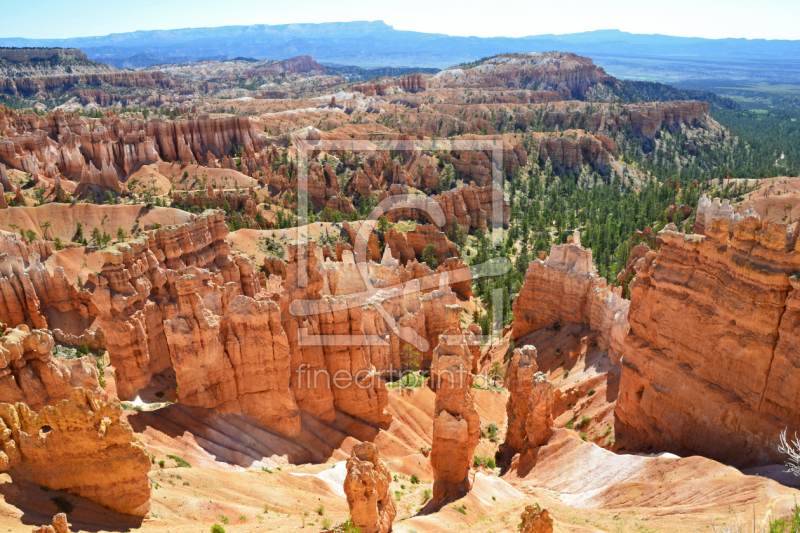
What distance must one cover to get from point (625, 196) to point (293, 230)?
63.0 meters

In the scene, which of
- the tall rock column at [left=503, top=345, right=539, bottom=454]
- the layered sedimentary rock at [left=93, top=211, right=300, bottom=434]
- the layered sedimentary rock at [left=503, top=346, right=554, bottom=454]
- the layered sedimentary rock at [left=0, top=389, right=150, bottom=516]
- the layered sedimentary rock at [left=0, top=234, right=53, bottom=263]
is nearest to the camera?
the layered sedimentary rock at [left=0, top=389, right=150, bottom=516]


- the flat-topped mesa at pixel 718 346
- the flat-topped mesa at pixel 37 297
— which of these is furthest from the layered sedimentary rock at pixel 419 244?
the flat-topped mesa at pixel 718 346

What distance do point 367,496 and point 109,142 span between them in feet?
306

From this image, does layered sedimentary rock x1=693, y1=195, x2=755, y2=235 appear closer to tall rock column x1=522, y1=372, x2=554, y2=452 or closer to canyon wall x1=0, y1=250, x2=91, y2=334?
tall rock column x1=522, y1=372, x2=554, y2=452

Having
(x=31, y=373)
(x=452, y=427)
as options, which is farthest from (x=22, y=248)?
(x=452, y=427)

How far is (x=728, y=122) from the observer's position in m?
188

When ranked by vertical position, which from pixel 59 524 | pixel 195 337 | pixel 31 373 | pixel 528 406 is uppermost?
pixel 59 524

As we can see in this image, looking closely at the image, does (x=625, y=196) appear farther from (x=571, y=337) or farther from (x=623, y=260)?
(x=571, y=337)

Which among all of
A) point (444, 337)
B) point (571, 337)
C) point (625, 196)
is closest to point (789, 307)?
point (444, 337)

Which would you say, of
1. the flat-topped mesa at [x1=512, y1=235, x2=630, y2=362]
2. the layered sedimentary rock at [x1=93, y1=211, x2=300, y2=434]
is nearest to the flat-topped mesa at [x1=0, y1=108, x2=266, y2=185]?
the layered sedimentary rock at [x1=93, y1=211, x2=300, y2=434]

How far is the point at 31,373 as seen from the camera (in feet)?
64.2

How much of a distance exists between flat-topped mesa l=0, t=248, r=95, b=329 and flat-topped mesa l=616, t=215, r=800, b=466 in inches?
1506

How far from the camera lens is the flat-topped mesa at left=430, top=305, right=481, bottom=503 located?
22031mm

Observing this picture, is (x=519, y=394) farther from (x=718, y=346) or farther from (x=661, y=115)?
(x=661, y=115)
